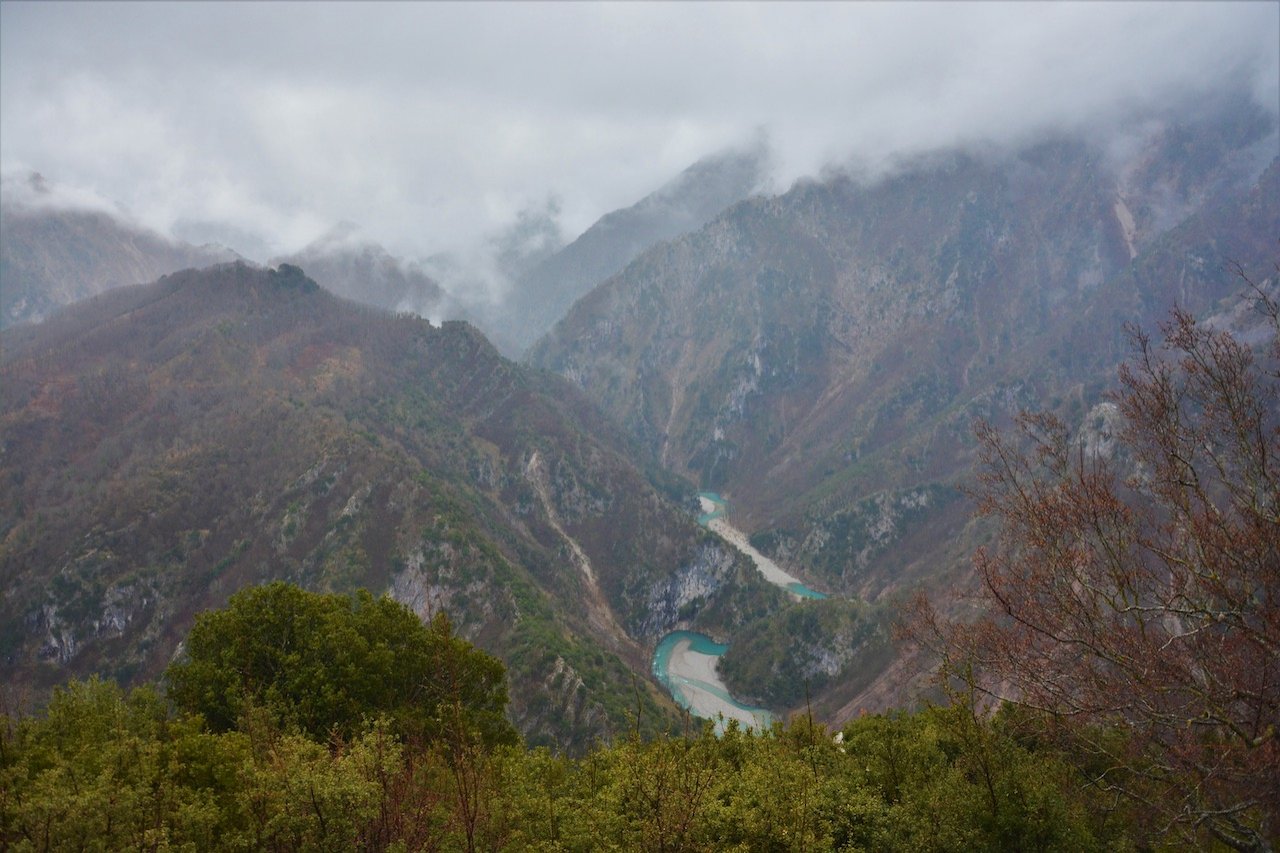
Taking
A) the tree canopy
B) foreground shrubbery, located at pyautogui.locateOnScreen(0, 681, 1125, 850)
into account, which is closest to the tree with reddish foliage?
foreground shrubbery, located at pyautogui.locateOnScreen(0, 681, 1125, 850)

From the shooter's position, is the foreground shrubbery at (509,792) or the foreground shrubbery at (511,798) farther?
the foreground shrubbery at (509,792)

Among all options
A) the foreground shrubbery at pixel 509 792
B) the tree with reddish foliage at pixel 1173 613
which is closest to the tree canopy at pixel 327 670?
the foreground shrubbery at pixel 509 792

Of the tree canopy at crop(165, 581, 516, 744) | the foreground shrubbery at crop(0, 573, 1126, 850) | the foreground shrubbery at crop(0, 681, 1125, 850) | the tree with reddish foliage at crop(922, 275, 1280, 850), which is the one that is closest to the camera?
the foreground shrubbery at crop(0, 681, 1125, 850)

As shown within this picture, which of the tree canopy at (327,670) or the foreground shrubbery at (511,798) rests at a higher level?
the tree canopy at (327,670)

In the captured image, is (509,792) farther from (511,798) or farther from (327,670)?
(327,670)

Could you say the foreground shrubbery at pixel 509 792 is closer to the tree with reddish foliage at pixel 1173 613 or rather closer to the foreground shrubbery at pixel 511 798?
the foreground shrubbery at pixel 511 798

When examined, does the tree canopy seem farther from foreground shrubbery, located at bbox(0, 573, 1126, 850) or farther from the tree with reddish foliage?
the tree with reddish foliage

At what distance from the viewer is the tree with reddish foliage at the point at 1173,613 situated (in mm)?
21469

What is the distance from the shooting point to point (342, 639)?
47875 mm

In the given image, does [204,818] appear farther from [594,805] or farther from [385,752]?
[594,805]

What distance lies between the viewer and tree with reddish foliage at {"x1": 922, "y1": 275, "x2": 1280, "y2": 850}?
21469mm

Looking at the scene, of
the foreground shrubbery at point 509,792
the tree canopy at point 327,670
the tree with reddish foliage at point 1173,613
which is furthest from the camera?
the tree canopy at point 327,670

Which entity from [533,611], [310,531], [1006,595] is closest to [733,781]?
[1006,595]

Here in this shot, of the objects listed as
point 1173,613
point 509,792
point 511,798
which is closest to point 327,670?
point 509,792
